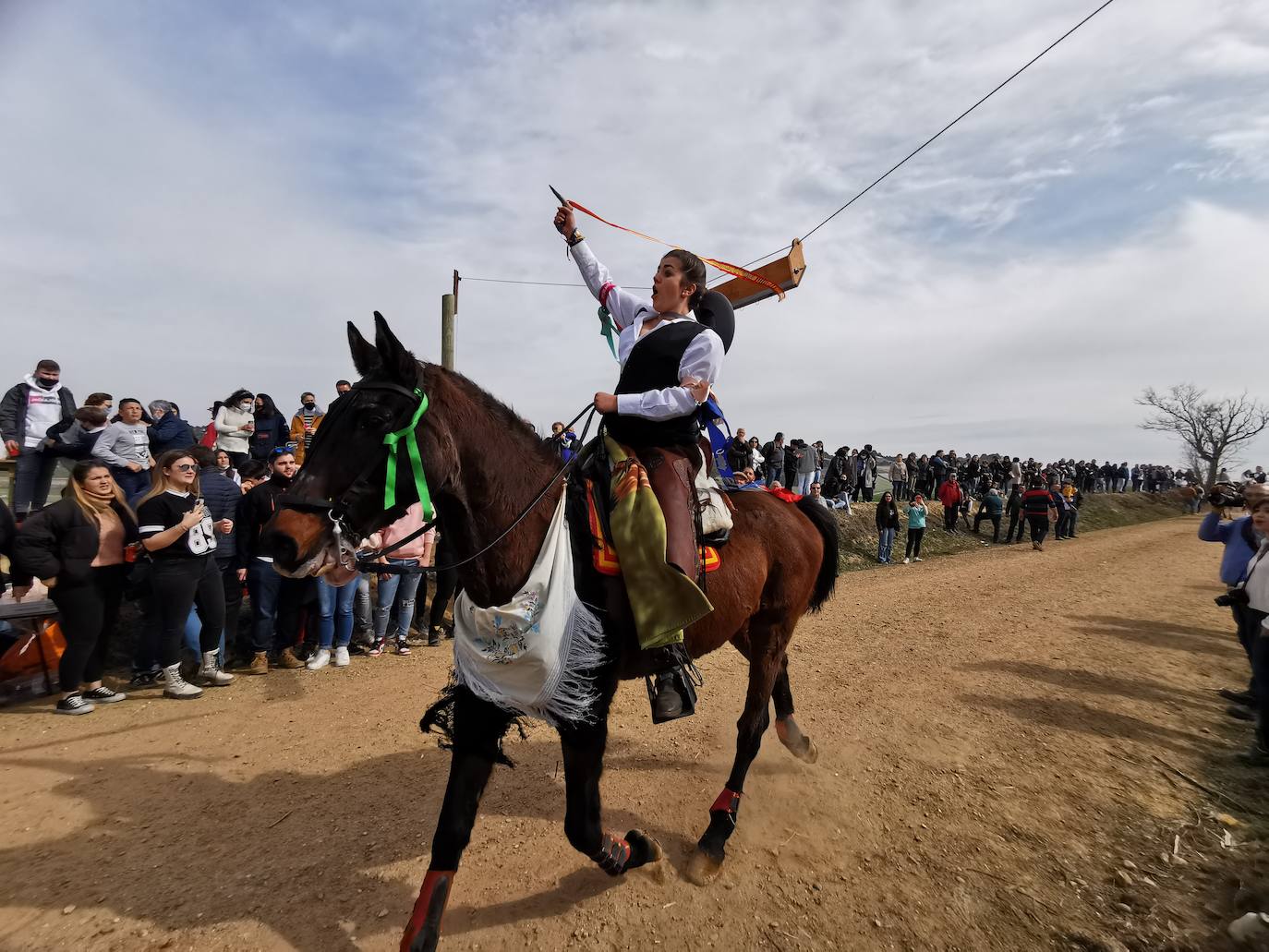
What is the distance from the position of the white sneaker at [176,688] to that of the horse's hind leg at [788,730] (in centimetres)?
527

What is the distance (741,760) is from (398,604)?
5.32 meters

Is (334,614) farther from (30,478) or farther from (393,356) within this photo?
(393,356)

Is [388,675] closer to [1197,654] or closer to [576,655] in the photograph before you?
[576,655]

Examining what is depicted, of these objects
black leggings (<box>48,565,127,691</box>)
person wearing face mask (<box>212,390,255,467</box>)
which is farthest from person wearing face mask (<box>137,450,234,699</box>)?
person wearing face mask (<box>212,390,255,467</box>)

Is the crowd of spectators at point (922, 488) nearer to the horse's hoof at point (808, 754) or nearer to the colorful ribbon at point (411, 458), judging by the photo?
the horse's hoof at point (808, 754)

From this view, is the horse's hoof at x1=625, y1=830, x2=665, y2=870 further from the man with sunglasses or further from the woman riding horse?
the man with sunglasses

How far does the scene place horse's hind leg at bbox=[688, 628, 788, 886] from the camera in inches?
135

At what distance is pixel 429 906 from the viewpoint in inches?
100

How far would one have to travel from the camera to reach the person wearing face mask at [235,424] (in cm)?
835

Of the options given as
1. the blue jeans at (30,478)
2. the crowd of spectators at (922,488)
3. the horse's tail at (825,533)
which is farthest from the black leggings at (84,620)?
the crowd of spectators at (922,488)

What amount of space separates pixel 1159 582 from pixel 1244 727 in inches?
338

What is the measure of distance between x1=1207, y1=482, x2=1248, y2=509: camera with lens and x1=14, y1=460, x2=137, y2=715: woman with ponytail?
10.2 metres

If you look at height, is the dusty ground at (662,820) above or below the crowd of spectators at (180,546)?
below

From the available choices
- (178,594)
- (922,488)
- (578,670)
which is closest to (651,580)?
(578,670)
